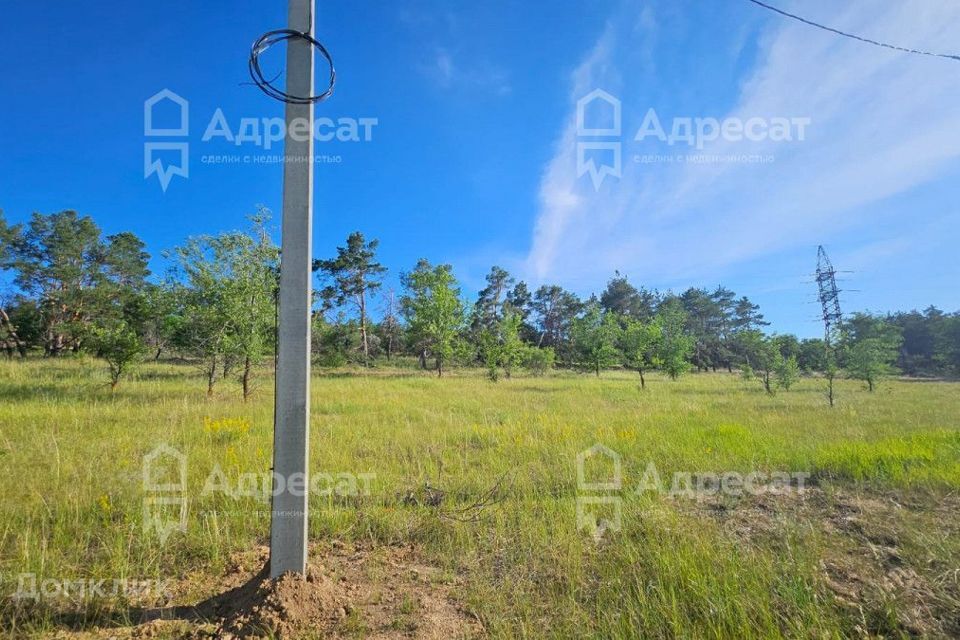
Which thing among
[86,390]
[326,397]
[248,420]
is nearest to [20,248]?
[86,390]

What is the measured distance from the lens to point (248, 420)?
652cm

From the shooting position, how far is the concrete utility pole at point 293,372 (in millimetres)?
1971

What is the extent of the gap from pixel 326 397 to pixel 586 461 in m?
8.46

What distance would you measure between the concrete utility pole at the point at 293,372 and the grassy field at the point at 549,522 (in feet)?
2.05

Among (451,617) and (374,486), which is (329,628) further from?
(374,486)

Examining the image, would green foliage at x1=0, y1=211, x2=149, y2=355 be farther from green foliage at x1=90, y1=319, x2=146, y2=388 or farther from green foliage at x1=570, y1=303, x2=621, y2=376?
green foliage at x1=570, y1=303, x2=621, y2=376

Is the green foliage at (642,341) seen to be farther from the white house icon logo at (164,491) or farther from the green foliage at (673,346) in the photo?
the white house icon logo at (164,491)

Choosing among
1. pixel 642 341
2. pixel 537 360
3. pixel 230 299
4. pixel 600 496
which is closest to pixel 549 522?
pixel 600 496

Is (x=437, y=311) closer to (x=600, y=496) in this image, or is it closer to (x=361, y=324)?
(x=361, y=324)

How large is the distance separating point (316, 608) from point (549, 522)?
1.95m

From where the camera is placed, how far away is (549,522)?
3113mm

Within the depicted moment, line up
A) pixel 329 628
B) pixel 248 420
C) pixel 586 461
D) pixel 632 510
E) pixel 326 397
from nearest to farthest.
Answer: pixel 329 628 < pixel 632 510 < pixel 586 461 < pixel 248 420 < pixel 326 397

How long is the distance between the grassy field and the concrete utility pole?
24.6 inches

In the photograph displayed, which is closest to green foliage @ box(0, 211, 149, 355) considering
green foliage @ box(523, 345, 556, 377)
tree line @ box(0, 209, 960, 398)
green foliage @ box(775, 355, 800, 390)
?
tree line @ box(0, 209, 960, 398)
